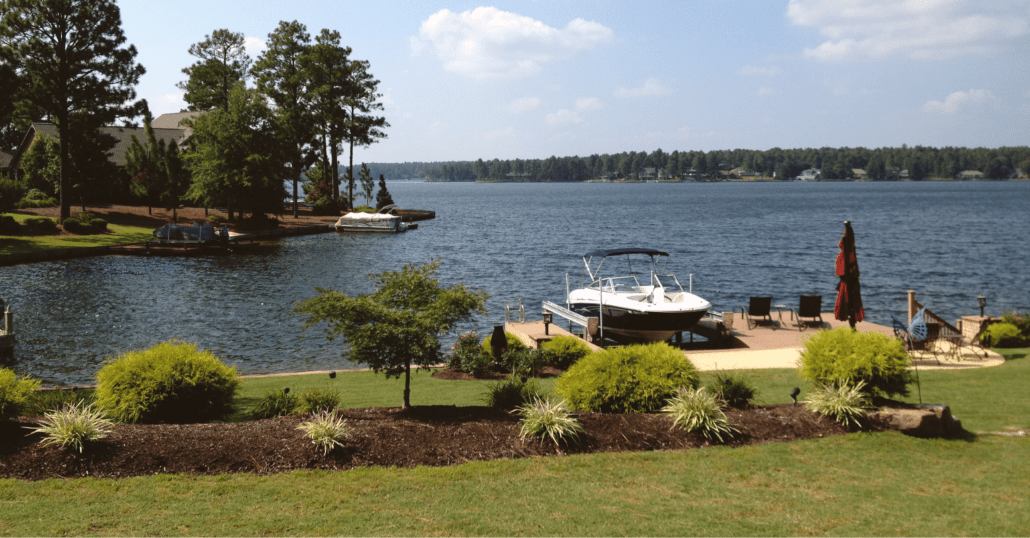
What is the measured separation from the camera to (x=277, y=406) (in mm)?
10953

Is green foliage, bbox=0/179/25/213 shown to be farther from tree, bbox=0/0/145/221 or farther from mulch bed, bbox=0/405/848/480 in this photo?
mulch bed, bbox=0/405/848/480

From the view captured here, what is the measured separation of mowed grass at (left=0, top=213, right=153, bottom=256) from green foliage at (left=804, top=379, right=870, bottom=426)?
43.9 metres

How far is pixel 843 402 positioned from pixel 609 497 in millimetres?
4598

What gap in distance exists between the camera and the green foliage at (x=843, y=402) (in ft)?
33.0

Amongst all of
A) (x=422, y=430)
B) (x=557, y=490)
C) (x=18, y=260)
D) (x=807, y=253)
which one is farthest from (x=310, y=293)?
(x=807, y=253)

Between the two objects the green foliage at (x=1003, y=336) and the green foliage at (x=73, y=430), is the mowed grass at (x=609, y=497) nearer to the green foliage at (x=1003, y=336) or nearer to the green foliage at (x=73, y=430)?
the green foliage at (x=73, y=430)

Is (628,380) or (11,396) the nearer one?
(11,396)

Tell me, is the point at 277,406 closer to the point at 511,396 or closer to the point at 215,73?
the point at 511,396

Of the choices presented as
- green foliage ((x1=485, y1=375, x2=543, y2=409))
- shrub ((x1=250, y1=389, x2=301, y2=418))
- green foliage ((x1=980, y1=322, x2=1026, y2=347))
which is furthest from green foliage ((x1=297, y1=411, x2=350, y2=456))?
green foliage ((x1=980, y1=322, x2=1026, y2=347))

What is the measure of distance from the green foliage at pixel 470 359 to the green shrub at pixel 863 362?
7480mm

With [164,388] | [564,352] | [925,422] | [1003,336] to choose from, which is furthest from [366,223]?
[925,422]

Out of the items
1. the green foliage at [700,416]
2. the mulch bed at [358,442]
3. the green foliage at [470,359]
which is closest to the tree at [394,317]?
the mulch bed at [358,442]

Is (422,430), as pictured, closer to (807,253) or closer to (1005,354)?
(1005,354)

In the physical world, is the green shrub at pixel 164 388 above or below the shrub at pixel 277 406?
above
